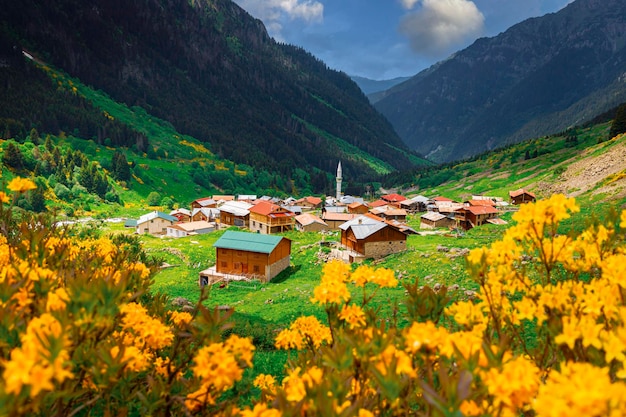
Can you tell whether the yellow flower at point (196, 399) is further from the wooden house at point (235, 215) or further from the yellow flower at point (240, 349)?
the wooden house at point (235, 215)

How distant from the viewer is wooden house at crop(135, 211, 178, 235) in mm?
66125

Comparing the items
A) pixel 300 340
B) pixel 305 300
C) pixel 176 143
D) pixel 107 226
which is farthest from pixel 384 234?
pixel 176 143

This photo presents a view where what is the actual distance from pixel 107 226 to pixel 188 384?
73386 millimetres

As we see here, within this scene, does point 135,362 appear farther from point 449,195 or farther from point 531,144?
point 531,144

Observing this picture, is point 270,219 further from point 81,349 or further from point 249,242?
point 81,349

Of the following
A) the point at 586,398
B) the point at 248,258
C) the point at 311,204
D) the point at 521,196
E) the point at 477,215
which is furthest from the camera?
the point at 311,204

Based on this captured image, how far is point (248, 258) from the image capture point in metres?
37.4

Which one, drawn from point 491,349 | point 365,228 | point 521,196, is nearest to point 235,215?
point 365,228

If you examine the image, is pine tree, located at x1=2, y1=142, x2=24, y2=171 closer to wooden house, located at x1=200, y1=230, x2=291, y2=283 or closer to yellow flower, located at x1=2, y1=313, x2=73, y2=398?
wooden house, located at x1=200, y1=230, x2=291, y2=283

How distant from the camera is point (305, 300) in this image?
25.4 m

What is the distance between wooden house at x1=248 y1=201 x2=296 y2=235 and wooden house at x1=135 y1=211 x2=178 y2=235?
17.1 meters

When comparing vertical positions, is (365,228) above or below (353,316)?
above

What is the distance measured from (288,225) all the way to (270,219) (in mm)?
4400

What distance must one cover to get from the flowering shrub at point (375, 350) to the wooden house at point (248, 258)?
32051 millimetres
